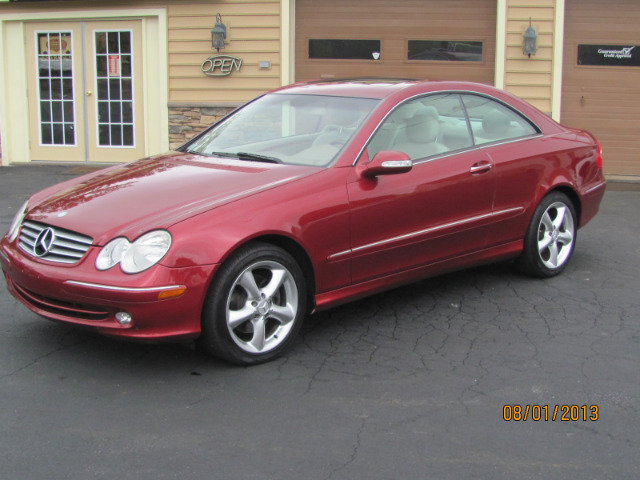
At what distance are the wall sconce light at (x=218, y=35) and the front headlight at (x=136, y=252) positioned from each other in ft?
29.4

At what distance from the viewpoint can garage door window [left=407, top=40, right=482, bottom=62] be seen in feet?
40.2

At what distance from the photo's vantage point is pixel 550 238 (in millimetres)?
6188

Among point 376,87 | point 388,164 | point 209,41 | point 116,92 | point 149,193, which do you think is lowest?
point 149,193

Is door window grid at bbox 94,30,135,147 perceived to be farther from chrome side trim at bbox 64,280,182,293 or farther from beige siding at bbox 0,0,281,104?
chrome side trim at bbox 64,280,182,293

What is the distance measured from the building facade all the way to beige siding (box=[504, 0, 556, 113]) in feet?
0.05

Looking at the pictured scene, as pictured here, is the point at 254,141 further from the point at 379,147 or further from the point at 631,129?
the point at 631,129

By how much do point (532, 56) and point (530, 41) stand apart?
0.89 ft

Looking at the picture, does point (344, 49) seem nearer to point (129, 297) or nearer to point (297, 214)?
point (297, 214)

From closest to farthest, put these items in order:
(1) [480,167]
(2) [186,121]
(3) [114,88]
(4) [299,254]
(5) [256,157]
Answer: (4) [299,254], (5) [256,157], (1) [480,167], (2) [186,121], (3) [114,88]

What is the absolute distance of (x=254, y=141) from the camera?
17.9ft

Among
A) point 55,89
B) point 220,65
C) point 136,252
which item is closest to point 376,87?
point 136,252

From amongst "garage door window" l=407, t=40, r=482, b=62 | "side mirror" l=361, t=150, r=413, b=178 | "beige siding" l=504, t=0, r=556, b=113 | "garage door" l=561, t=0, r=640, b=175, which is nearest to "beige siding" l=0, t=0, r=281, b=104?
"garage door window" l=407, t=40, r=482, b=62
